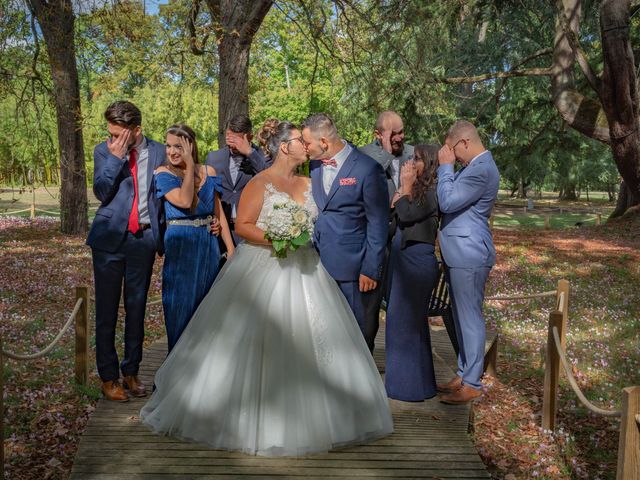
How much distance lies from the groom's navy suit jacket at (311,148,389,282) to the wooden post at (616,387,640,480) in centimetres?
225

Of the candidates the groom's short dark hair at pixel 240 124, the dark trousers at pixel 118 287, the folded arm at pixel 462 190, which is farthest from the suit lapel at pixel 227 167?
the folded arm at pixel 462 190

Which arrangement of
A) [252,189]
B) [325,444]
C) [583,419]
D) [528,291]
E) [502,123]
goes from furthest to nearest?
[502,123] < [528,291] < [583,419] < [252,189] < [325,444]

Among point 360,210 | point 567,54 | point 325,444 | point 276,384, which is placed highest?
point 567,54

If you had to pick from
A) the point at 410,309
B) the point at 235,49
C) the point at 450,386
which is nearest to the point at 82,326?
the point at 410,309

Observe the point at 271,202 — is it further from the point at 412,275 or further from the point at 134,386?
the point at 134,386

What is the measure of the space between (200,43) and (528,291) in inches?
315

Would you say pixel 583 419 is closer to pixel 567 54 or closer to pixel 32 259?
pixel 32 259

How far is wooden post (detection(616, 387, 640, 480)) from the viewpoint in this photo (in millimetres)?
3516

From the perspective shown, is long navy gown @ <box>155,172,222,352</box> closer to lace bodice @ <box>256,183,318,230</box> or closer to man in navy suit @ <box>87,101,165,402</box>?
man in navy suit @ <box>87,101,165,402</box>

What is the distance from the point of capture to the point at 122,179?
535 centimetres

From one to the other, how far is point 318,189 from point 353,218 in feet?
1.25

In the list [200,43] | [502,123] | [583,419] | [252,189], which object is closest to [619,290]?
[583,419]

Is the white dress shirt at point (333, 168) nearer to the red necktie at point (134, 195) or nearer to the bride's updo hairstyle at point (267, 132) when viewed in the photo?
the bride's updo hairstyle at point (267, 132)

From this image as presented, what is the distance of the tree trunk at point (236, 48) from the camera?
10.7 metres
